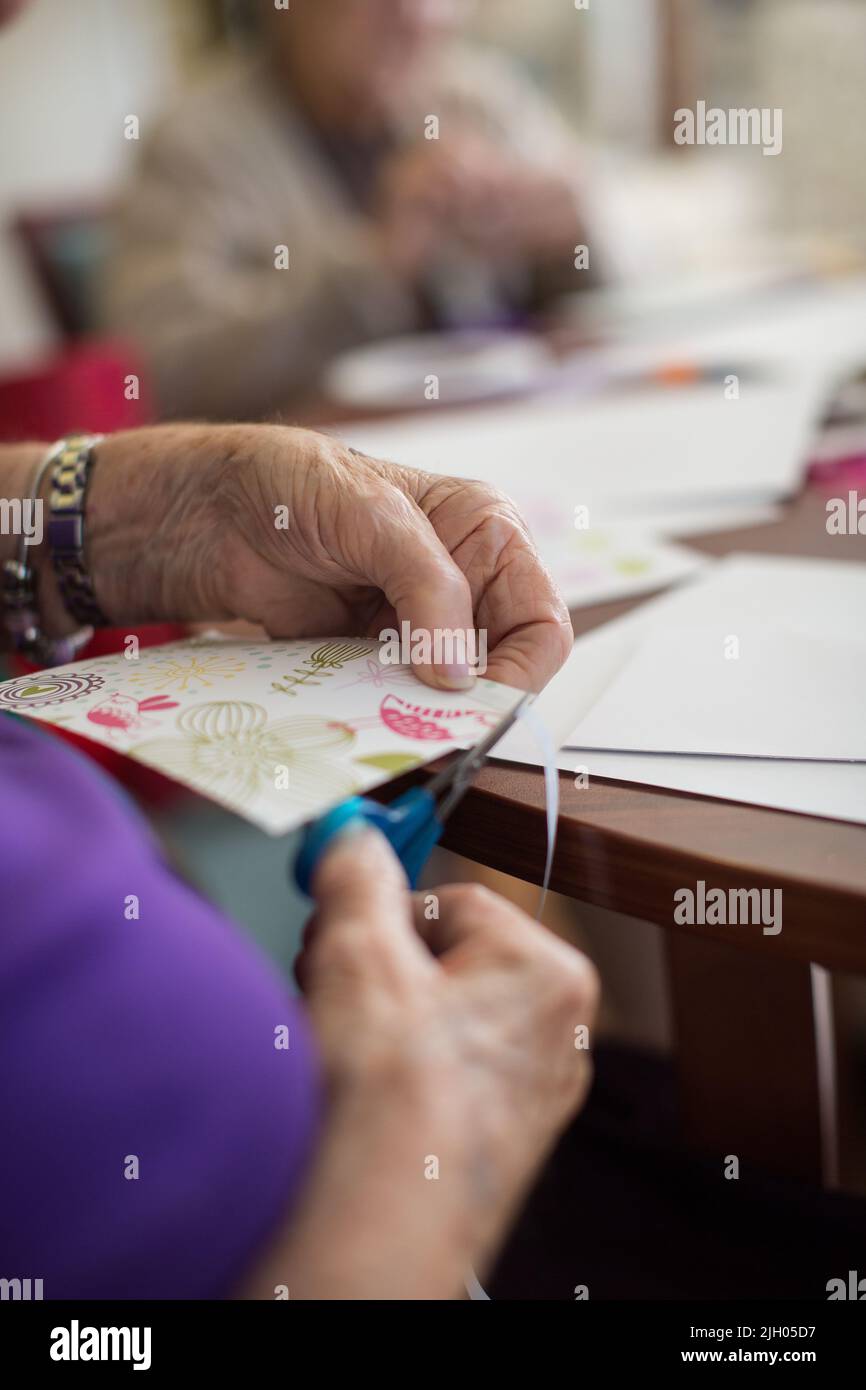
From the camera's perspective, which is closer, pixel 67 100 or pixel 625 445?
pixel 625 445

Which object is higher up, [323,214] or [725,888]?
[323,214]

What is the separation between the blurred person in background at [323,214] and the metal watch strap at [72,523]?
0.77 m

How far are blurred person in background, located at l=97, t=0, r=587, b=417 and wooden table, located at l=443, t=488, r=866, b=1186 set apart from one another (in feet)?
3.27

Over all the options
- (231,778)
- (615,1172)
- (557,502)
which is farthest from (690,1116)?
(557,502)

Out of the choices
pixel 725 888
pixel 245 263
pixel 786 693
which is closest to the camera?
pixel 725 888

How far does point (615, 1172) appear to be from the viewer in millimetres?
600

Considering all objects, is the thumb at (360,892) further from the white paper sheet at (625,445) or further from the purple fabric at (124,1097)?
the white paper sheet at (625,445)

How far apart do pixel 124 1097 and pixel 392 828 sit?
150 millimetres

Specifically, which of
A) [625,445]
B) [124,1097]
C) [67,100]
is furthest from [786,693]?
[67,100]

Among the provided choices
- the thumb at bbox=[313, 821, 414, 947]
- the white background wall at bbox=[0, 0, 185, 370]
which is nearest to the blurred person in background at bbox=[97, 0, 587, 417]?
the thumb at bbox=[313, 821, 414, 947]

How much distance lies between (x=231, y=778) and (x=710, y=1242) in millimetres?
363

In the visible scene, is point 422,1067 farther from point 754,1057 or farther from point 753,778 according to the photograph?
point 754,1057

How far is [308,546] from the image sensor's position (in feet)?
1.74

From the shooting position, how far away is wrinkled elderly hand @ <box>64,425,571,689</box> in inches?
19.6
